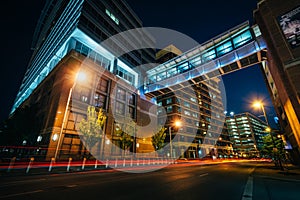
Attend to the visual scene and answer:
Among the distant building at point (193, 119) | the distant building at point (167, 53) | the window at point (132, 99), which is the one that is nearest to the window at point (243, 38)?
the window at point (132, 99)

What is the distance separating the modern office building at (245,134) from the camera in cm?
11819

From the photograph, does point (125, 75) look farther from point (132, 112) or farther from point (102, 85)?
point (132, 112)

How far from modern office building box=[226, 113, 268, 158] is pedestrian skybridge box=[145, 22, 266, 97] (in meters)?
119

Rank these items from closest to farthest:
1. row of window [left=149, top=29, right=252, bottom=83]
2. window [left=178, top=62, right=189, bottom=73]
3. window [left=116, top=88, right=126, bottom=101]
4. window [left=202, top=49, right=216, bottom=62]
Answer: row of window [left=149, top=29, right=252, bottom=83], window [left=202, top=49, right=216, bottom=62], window [left=178, top=62, right=189, bottom=73], window [left=116, top=88, right=126, bottom=101]

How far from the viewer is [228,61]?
2142cm

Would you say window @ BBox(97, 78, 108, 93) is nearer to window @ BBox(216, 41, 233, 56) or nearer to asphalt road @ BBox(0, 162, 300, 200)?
window @ BBox(216, 41, 233, 56)

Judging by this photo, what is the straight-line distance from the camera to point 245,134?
123312 millimetres

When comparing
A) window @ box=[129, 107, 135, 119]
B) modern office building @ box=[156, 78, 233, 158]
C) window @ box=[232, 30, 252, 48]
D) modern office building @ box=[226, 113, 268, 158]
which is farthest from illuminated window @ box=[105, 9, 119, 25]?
modern office building @ box=[226, 113, 268, 158]

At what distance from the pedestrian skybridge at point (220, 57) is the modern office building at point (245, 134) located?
11927 centimetres

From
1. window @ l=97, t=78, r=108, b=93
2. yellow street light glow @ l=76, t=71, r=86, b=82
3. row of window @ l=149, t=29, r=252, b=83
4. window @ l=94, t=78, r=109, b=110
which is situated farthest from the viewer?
window @ l=97, t=78, r=108, b=93

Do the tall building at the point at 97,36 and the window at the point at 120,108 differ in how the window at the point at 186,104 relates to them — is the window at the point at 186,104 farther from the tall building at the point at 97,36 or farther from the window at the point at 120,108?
Answer: the window at the point at 120,108

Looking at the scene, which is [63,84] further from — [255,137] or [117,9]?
[255,137]

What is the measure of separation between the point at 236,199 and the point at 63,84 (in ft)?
90.6

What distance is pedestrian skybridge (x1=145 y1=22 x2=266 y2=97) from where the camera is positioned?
66.6 ft
